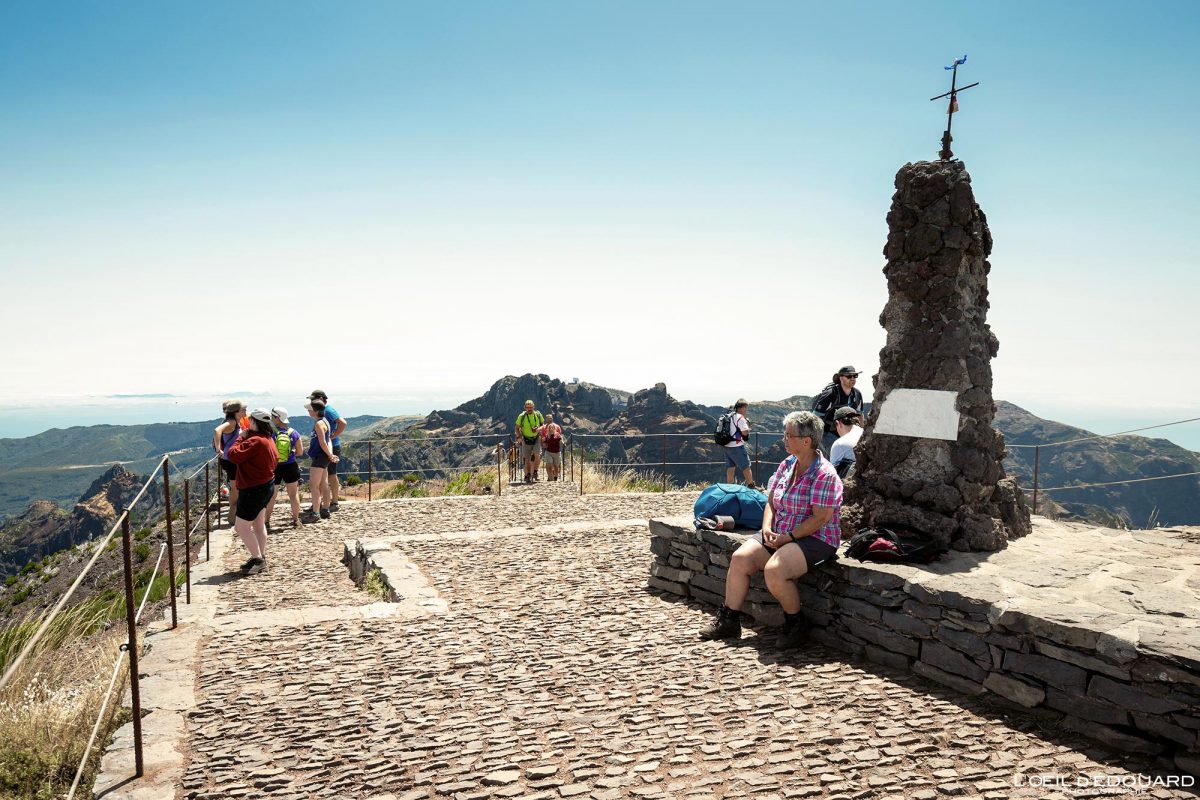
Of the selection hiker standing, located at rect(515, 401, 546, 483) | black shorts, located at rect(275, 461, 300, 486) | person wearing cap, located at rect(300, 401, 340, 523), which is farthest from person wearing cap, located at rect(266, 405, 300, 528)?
hiker standing, located at rect(515, 401, 546, 483)

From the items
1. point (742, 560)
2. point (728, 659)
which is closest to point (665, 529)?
point (742, 560)

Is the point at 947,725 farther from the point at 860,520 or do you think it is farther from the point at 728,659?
the point at 860,520

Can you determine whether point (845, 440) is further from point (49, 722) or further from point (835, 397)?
point (49, 722)

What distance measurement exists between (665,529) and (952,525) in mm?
2633

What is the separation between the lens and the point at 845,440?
7219 mm

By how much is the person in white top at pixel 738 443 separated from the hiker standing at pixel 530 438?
4763mm

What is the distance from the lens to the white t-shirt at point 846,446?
7.16 m

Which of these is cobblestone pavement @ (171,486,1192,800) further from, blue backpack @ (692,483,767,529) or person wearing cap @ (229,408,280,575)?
person wearing cap @ (229,408,280,575)

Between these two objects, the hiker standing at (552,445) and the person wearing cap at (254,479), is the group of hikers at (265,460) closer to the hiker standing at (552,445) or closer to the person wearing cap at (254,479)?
the person wearing cap at (254,479)

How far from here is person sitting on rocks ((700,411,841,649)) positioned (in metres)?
5.74

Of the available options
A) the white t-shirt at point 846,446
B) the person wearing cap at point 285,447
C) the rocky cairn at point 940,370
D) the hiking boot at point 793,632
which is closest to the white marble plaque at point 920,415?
the rocky cairn at point 940,370

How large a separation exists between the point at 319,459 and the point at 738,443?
6867 millimetres

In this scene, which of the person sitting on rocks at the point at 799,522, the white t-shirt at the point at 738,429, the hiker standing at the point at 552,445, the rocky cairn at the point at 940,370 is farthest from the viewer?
the hiker standing at the point at 552,445

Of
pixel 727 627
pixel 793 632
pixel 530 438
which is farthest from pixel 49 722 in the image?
pixel 530 438
